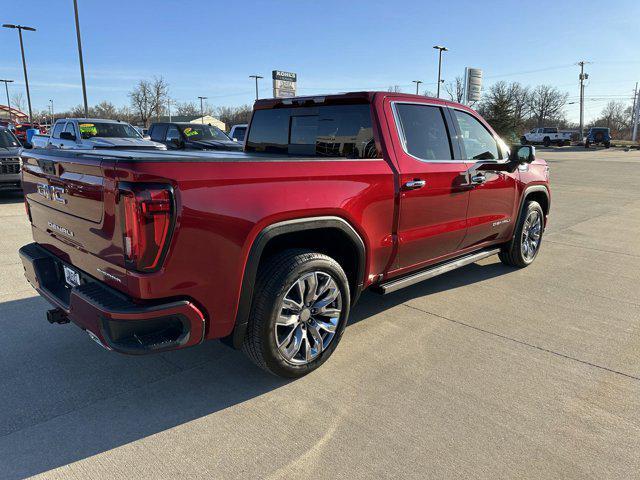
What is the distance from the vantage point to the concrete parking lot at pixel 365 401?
2355mm

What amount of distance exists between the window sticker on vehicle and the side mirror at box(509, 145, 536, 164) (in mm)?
11205

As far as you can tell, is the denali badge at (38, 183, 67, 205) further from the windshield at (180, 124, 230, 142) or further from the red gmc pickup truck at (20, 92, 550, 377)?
the windshield at (180, 124, 230, 142)

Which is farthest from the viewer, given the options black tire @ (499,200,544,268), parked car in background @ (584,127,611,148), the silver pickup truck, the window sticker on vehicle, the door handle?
parked car in background @ (584,127,611,148)

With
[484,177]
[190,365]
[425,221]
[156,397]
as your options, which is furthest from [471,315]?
[156,397]

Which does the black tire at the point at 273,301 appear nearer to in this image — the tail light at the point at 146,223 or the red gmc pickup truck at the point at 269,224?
the red gmc pickup truck at the point at 269,224

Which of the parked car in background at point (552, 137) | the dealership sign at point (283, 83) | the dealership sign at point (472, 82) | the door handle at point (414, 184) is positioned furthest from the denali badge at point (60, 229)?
the parked car in background at point (552, 137)

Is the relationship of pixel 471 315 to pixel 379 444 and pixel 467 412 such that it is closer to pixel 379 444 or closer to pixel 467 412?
pixel 467 412

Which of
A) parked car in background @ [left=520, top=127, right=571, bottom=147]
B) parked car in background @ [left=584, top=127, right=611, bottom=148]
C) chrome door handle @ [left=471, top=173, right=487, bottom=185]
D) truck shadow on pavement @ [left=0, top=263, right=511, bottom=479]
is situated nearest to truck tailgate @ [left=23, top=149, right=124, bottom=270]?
truck shadow on pavement @ [left=0, top=263, right=511, bottom=479]

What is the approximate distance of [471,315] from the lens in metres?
4.25

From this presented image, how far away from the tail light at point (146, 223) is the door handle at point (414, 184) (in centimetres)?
Answer: 191

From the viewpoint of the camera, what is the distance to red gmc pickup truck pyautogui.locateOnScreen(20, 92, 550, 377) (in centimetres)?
237

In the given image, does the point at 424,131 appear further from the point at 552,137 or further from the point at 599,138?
the point at 552,137

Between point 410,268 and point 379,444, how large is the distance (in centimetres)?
180

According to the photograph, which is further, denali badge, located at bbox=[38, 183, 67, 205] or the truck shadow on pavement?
denali badge, located at bbox=[38, 183, 67, 205]
